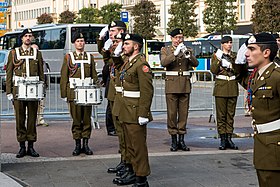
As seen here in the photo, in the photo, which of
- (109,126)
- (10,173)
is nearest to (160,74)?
(109,126)

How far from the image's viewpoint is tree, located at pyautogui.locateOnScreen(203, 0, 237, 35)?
1895 inches

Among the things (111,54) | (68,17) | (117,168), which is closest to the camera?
(111,54)

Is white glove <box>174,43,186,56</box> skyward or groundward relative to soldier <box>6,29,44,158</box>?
skyward

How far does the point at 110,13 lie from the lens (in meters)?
62.8

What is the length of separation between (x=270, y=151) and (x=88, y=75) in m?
5.59

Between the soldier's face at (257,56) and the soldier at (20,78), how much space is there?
571 cm

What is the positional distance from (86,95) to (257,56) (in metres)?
5.08

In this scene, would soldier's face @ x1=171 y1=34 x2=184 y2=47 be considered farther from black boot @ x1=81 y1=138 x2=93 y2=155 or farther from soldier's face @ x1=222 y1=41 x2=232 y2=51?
black boot @ x1=81 y1=138 x2=93 y2=155

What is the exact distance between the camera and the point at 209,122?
15.8m

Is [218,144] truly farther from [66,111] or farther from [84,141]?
[66,111]

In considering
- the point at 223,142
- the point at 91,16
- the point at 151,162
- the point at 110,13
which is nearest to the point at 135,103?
the point at 151,162

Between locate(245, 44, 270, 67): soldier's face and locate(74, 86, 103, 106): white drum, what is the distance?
5020 millimetres

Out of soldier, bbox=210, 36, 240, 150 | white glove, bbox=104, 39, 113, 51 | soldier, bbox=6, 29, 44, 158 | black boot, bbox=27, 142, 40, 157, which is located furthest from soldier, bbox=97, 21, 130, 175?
soldier, bbox=210, 36, 240, 150

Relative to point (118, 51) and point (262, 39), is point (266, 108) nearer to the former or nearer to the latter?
point (262, 39)
